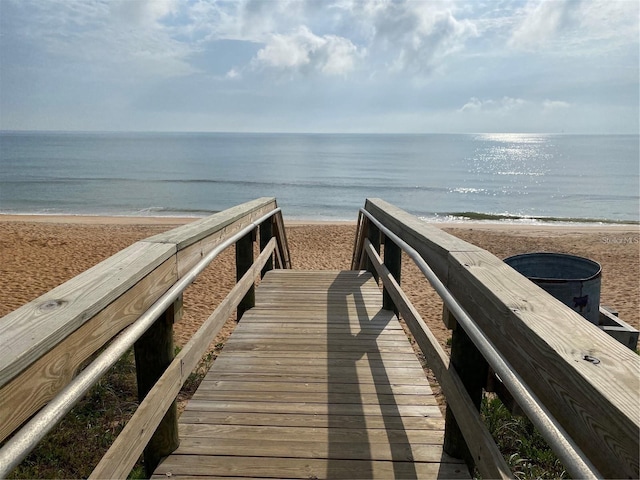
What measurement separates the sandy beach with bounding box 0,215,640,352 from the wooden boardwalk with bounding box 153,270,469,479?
9.17 feet

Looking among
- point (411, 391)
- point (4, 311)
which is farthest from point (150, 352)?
point (4, 311)

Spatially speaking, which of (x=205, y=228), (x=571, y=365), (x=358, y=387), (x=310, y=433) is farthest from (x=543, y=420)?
(x=205, y=228)

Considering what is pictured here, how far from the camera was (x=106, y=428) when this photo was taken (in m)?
3.68

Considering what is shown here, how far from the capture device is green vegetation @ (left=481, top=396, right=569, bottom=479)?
324cm

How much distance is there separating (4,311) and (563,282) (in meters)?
8.10

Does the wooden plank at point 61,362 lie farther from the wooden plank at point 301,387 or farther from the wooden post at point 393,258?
the wooden post at point 393,258

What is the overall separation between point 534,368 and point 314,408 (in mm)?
1674

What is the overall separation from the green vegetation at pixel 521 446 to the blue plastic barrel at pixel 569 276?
92cm

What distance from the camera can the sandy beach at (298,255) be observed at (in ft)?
28.5

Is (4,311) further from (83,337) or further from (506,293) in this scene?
(506,293)

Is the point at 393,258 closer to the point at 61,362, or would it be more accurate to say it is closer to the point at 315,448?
the point at 315,448

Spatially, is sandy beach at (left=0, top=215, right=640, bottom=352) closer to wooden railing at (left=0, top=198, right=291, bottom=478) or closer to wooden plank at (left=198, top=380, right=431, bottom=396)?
wooden plank at (left=198, top=380, right=431, bottom=396)

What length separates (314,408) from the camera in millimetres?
2666

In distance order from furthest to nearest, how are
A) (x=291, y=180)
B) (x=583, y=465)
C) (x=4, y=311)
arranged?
(x=291, y=180) → (x=4, y=311) → (x=583, y=465)
